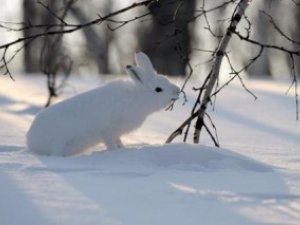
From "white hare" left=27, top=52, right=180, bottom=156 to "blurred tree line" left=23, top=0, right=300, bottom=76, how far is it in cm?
33

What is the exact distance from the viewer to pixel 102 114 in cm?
455

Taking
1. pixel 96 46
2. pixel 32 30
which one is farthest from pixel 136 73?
pixel 32 30

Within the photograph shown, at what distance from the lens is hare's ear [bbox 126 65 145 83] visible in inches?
186

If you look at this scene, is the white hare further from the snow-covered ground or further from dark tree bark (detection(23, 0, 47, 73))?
dark tree bark (detection(23, 0, 47, 73))

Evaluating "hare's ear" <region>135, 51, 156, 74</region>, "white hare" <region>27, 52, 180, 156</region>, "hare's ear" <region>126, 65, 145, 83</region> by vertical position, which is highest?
"hare's ear" <region>135, 51, 156, 74</region>

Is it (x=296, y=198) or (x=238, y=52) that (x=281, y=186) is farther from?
(x=238, y=52)

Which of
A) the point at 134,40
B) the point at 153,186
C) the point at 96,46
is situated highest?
the point at 134,40

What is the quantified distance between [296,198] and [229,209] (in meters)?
0.43

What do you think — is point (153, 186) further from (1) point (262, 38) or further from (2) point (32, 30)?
(1) point (262, 38)

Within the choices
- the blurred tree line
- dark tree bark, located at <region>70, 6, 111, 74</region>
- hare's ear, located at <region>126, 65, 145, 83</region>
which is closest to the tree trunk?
the blurred tree line

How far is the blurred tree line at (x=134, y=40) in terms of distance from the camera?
39.7 feet

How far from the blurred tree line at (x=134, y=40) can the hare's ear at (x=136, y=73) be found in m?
0.31

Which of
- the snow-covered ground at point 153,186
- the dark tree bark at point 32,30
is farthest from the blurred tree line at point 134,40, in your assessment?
the snow-covered ground at point 153,186

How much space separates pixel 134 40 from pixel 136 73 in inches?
801
